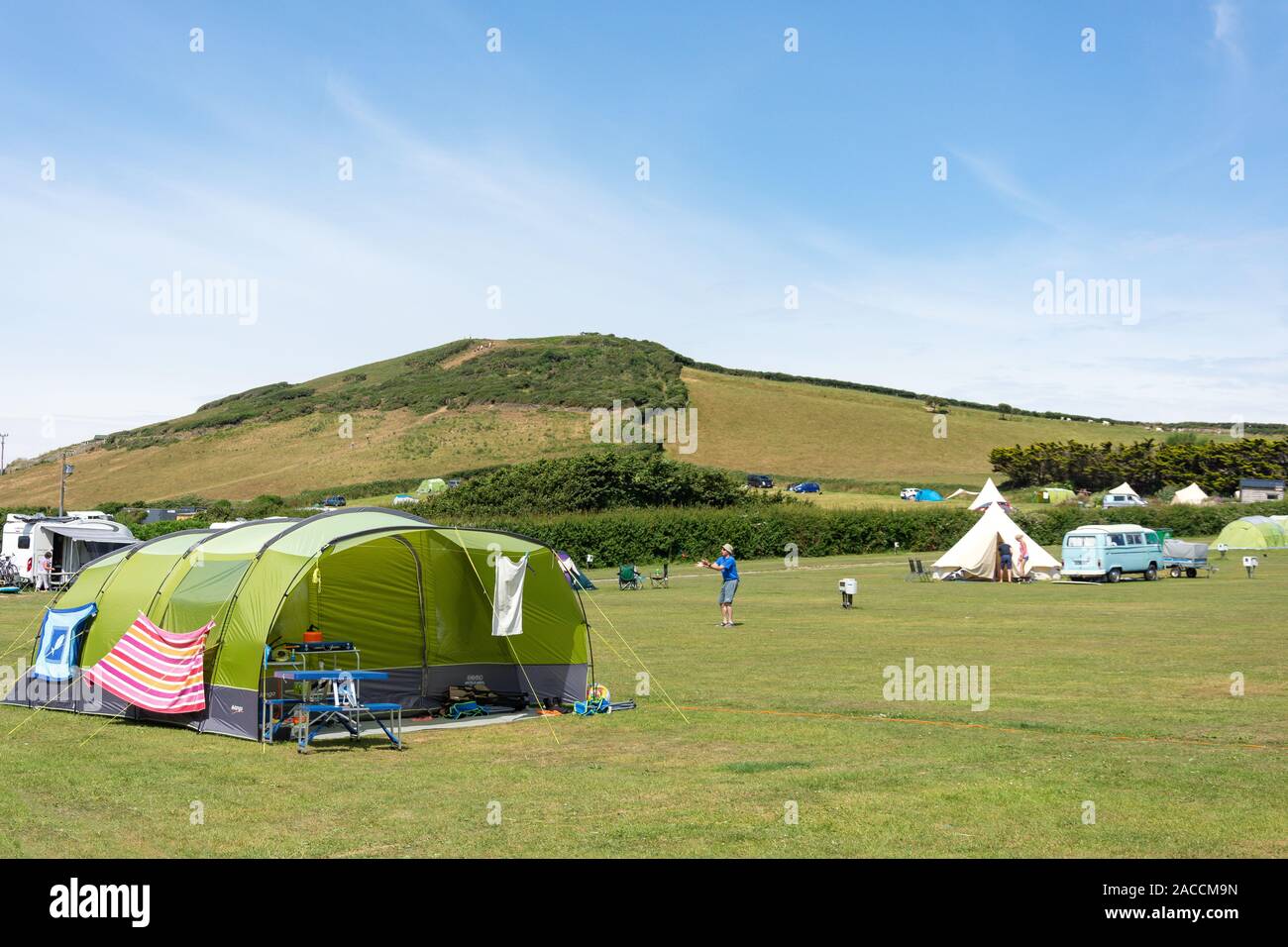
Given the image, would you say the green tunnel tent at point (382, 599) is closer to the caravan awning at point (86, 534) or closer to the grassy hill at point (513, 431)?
the caravan awning at point (86, 534)

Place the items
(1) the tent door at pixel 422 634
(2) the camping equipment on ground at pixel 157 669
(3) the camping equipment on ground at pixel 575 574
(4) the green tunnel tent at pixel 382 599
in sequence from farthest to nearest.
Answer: (3) the camping equipment on ground at pixel 575 574 < (1) the tent door at pixel 422 634 < (4) the green tunnel tent at pixel 382 599 < (2) the camping equipment on ground at pixel 157 669

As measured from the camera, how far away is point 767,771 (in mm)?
11211

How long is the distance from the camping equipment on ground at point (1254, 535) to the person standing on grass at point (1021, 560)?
24137 mm

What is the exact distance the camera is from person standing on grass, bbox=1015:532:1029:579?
139ft

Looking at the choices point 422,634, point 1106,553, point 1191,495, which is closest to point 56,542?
point 422,634

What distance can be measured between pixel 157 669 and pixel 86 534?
3118 centimetres

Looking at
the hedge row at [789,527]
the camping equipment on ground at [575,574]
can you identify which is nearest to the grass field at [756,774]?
the camping equipment on ground at [575,574]

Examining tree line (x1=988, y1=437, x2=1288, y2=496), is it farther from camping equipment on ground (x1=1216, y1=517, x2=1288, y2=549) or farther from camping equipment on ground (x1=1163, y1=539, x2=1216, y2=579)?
camping equipment on ground (x1=1163, y1=539, x2=1216, y2=579)

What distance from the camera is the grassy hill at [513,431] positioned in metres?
99.4

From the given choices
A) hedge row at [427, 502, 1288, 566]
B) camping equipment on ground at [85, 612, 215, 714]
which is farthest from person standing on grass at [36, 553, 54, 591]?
camping equipment on ground at [85, 612, 215, 714]

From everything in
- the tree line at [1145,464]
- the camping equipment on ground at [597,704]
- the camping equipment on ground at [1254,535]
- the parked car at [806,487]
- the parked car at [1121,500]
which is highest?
the tree line at [1145,464]

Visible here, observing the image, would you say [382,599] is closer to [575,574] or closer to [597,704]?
[597,704]

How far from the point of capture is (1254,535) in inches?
2421
